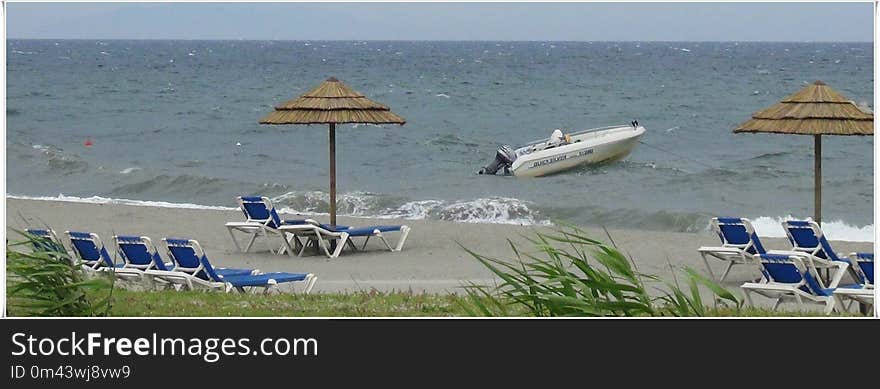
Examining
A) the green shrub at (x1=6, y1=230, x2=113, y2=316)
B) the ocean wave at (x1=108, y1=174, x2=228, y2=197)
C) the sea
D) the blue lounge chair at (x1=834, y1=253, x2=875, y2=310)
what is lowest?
the sea

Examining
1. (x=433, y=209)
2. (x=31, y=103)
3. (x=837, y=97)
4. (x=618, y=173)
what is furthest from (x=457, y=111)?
(x=837, y=97)

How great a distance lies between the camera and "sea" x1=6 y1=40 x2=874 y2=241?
71.8 feet

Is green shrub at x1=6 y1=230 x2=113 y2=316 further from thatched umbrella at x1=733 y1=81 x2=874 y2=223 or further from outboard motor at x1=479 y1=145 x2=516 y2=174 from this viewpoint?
outboard motor at x1=479 y1=145 x2=516 y2=174

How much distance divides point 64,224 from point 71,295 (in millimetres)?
10616

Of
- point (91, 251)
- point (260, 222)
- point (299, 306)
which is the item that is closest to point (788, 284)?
point (299, 306)

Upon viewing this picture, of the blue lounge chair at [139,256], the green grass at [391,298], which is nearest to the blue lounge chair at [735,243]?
the green grass at [391,298]

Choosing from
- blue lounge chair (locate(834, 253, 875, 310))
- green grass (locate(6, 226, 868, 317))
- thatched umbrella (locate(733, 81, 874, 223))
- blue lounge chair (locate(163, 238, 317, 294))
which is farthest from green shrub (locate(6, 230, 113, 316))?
thatched umbrella (locate(733, 81, 874, 223))

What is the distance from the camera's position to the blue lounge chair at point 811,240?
38.7ft

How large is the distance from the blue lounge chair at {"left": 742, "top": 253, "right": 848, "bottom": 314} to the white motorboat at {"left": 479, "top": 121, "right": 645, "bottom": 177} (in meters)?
14.4

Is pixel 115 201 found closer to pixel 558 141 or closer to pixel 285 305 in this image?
pixel 558 141

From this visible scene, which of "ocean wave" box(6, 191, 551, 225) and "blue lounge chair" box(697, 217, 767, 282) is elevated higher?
"blue lounge chair" box(697, 217, 767, 282)

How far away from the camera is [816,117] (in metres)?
→ 12.0

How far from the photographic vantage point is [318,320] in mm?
5891

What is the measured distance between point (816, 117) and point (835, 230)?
6688mm
